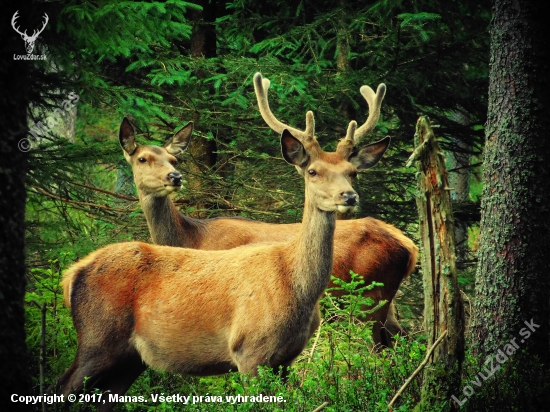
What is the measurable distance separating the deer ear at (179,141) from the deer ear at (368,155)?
3.04 meters

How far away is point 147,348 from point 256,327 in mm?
1054

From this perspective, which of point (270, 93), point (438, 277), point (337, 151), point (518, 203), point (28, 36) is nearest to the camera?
point (438, 277)

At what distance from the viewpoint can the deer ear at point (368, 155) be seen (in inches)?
313

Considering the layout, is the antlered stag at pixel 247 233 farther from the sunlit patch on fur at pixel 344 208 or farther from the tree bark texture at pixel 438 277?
the tree bark texture at pixel 438 277

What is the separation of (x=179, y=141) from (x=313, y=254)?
3.80 m

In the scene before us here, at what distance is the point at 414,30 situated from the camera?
11508 millimetres

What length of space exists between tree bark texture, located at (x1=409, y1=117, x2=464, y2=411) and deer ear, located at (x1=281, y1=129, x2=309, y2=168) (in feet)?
5.37

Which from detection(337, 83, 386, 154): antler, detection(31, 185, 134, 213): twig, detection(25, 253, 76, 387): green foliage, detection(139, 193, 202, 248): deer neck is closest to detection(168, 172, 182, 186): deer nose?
detection(139, 193, 202, 248): deer neck

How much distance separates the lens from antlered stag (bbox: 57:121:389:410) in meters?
6.87

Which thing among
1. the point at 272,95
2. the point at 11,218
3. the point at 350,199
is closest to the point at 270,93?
the point at 272,95

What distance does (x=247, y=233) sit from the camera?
33.0 feet

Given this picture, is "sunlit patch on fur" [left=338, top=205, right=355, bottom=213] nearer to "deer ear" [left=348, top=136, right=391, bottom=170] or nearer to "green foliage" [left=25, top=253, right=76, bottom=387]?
"deer ear" [left=348, top=136, right=391, bottom=170]

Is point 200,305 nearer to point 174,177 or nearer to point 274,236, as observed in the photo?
point 174,177

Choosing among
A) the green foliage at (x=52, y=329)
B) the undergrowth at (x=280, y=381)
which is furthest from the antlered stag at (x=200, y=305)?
the green foliage at (x=52, y=329)
